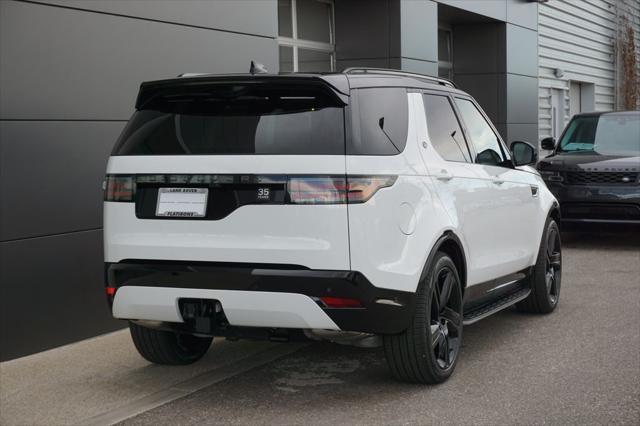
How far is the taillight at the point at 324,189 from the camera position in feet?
16.0

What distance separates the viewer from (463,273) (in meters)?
6.00

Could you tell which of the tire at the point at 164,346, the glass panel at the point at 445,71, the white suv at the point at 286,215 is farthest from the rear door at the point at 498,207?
the glass panel at the point at 445,71

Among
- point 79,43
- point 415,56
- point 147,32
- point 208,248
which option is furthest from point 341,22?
point 208,248

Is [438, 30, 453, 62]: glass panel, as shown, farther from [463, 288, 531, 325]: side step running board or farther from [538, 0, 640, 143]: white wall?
[463, 288, 531, 325]: side step running board

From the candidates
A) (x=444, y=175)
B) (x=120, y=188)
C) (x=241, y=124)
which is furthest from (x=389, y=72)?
(x=120, y=188)

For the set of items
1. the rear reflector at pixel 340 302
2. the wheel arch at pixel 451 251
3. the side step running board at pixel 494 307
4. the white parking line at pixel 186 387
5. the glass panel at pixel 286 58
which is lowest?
the white parking line at pixel 186 387

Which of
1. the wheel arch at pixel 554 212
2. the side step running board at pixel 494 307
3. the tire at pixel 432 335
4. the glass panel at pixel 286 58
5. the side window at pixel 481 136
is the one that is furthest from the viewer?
the glass panel at pixel 286 58

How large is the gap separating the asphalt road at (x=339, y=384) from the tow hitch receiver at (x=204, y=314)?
18.9 inches

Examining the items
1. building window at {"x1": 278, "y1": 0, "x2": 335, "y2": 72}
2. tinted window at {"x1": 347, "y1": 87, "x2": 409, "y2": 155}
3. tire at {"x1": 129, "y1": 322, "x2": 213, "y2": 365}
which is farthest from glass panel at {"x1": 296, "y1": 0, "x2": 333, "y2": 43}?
tinted window at {"x1": 347, "y1": 87, "x2": 409, "y2": 155}

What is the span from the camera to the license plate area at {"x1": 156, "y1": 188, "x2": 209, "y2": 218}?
16.6 ft

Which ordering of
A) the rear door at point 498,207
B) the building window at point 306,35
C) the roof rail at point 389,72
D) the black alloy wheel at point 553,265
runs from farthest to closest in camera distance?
the building window at point 306,35, the black alloy wheel at point 553,265, the rear door at point 498,207, the roof rail at point 389,72

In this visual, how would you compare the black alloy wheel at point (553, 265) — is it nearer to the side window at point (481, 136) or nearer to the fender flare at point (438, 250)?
the side window at point (481, 136)

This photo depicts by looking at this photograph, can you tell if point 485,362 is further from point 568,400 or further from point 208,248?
point 208,248

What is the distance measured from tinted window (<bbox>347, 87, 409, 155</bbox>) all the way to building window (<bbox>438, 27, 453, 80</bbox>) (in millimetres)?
12115
